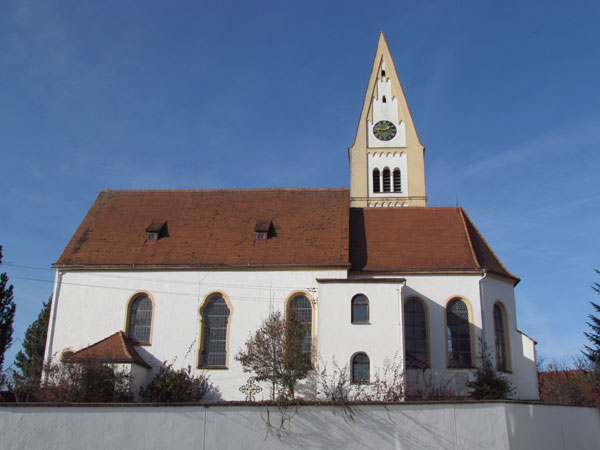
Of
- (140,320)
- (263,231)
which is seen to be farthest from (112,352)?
(263,231)

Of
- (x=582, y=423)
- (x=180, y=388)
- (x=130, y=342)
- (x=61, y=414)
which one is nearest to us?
(x=61, y=414)

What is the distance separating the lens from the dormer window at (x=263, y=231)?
28.8m

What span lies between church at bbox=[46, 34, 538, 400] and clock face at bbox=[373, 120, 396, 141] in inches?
716

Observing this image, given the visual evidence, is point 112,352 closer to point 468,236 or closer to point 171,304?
point 171,304

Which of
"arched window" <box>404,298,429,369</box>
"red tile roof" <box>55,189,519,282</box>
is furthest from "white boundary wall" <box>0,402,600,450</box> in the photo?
"red tile roof" <box>55,189,519,282</box>

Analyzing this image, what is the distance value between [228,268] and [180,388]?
5430mm

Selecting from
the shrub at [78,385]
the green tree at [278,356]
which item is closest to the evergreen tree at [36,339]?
the shrub at [78,385]

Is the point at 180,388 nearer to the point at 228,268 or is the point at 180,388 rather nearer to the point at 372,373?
the point at 228,268

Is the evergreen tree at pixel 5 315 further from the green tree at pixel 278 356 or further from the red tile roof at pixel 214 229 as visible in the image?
the green tree at pixel 278 356

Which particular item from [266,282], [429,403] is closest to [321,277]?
[266,282]

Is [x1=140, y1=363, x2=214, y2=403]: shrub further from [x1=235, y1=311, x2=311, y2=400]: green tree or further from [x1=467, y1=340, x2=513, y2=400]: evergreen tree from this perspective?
[x1=467, y1=340, x2=513, y2=400]: evergreen tree

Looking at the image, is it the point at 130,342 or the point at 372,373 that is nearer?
the point at 372,373

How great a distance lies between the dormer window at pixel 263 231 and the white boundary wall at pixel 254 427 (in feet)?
43.3

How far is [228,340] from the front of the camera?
2652 centimetres
